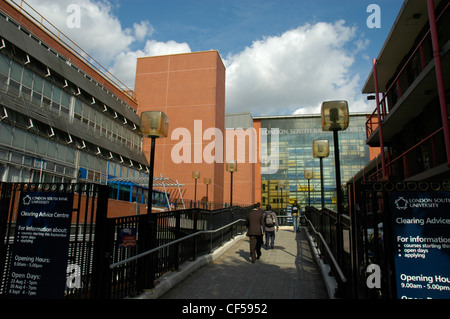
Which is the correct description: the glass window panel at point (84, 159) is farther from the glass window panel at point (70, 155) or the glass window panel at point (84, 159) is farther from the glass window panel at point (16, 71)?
the glass window panel at point (16, 71)

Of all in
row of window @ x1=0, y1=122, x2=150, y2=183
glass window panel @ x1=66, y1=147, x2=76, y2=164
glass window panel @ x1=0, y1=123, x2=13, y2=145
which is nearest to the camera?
glass window panel @ x1=0, y1=123, x2=13, y2=145

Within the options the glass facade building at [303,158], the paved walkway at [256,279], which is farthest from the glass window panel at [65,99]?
the glass facade building at [303,158]

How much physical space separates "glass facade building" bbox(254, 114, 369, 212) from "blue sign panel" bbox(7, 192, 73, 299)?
197ft

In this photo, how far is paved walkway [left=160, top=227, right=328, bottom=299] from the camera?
20.6 ft

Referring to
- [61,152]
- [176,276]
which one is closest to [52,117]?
[61,152]

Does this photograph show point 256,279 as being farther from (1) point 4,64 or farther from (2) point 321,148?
(1) point 4,64

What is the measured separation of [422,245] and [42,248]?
4.85 metres

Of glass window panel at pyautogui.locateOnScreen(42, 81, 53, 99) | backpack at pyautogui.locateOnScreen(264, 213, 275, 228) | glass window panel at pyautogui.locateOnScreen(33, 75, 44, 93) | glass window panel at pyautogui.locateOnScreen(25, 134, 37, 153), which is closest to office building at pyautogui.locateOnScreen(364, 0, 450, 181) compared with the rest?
backpack at pyautogui.locateOnScreen(264, 213, 275, 228)

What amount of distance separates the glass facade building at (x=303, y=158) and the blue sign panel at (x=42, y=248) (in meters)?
59.9

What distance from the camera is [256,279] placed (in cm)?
744

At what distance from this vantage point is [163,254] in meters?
6.94

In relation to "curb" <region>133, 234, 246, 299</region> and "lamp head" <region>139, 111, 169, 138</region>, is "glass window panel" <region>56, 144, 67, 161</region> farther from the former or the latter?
"lamp head" <region>139, 111, 169, 138</region>

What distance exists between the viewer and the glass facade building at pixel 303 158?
6444cm
